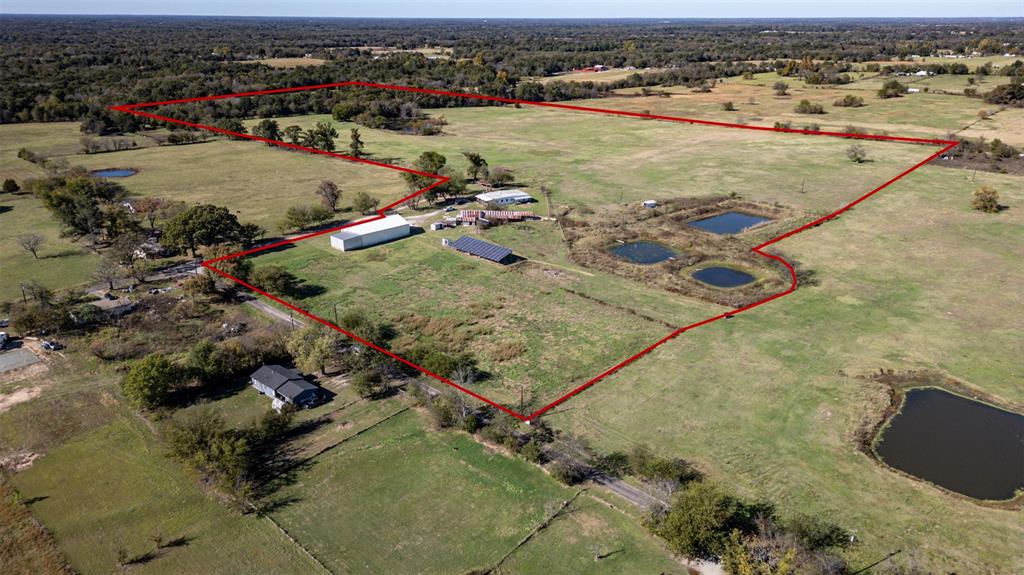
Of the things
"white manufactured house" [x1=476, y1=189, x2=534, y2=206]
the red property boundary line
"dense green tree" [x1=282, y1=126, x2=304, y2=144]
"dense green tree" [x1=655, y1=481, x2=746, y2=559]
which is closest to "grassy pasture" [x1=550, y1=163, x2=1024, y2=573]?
the red property boundary line

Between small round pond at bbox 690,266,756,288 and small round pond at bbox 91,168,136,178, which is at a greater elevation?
small round pond at bbox 91,168,136,178

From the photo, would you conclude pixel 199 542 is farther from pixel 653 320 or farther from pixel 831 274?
pixel 831 274

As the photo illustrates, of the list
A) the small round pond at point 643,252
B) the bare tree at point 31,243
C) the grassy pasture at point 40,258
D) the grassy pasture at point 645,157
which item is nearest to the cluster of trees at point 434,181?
the grassy pasture at point 645,157

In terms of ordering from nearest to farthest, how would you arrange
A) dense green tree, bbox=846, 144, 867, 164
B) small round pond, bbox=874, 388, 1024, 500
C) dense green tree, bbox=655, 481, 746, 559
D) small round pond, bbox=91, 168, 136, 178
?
dense green tree, bbox=655, 481, 746, 559 < small round pond, bbox=874, 388, 1024, 500 < small round pond, bbox=91, 168, 136, 178 < dense green tree, bbox=846, 144, 867, 164

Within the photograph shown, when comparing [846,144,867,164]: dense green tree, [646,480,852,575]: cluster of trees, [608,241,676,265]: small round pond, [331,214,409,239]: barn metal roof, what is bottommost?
[646,480,852,575]: cluster of trees

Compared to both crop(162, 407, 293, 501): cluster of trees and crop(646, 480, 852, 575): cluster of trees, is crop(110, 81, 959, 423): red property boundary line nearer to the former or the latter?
crop(162, 407, 293, 501): cluster of trees

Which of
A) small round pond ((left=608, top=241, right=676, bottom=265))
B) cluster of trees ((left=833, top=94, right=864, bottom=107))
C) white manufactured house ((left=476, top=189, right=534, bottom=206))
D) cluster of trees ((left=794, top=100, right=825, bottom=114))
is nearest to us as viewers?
small round pond ((left=608, top=241, right=676, bottom=265))

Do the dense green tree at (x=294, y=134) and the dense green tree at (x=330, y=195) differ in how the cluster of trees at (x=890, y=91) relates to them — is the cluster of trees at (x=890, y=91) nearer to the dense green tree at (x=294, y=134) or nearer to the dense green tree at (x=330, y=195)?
the dense green tree at (x=294, y=134)
